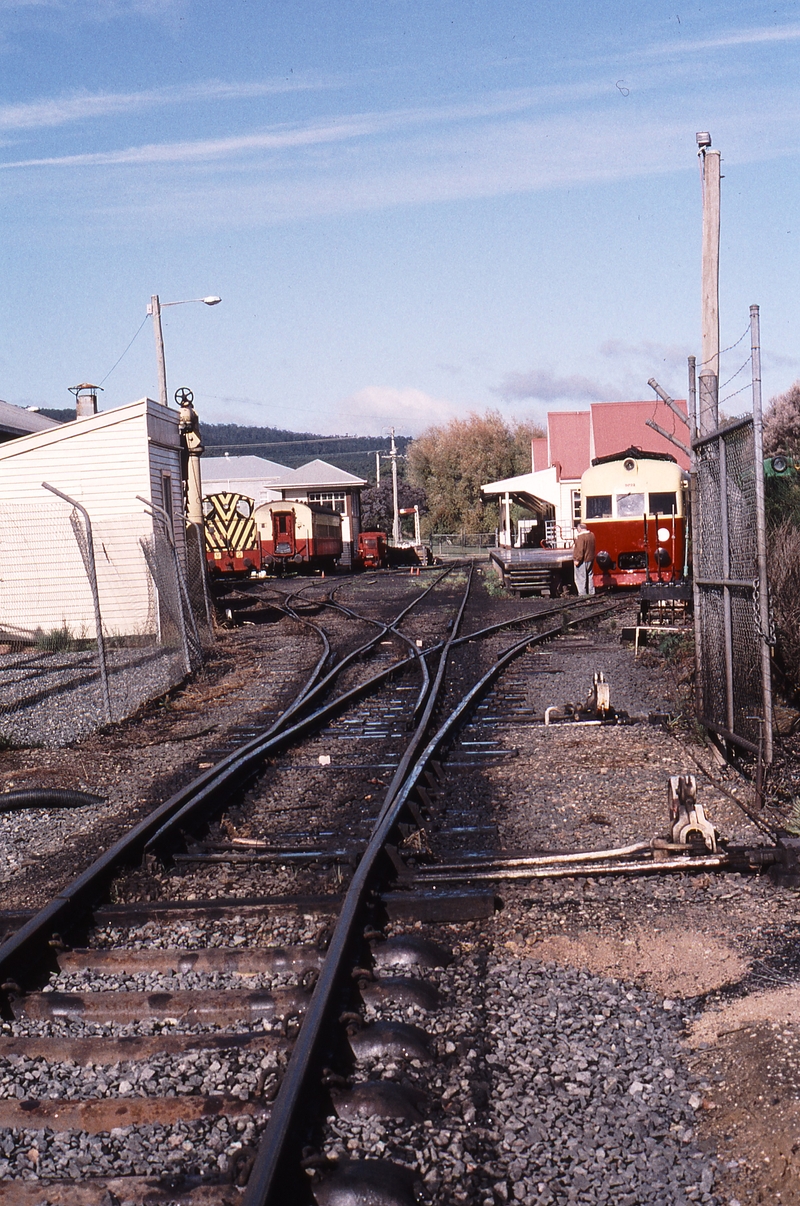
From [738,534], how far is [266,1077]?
5.17m

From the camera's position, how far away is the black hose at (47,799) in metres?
7.85

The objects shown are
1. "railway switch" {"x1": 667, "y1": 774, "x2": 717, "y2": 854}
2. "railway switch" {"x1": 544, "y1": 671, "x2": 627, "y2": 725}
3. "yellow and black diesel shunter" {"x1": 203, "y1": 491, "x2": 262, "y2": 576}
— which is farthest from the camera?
"yellow and black diesel shunter" {"x1": 203, "y1": 491, "x2": 262, "y2": 576}

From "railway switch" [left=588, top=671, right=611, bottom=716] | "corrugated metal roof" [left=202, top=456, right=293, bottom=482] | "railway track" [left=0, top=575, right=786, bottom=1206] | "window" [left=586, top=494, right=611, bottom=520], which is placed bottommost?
"railway track" [left=0, top=575, right=786, bottom=1206]

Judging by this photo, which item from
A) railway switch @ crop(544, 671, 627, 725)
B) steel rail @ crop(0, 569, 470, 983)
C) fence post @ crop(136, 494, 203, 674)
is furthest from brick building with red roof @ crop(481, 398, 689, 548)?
steel rail @ crop(0, 569, 470, 983)

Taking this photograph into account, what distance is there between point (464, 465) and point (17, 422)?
2523 inches

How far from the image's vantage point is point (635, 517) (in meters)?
26.6

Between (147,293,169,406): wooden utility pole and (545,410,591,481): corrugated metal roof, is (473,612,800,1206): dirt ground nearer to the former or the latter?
(147,293,169,406): wooden utility pole

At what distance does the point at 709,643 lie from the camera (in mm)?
8727

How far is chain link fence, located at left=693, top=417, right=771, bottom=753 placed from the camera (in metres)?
7.15

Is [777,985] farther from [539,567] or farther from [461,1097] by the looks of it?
[539,567]

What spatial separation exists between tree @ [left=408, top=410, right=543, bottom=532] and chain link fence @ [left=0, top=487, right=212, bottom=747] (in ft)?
229

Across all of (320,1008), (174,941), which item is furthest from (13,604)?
(320,1008)

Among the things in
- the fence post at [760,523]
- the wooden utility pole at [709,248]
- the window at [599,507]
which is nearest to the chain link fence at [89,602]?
the wooden utility pole at [709,248]

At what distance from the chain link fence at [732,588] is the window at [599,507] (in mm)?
18107
